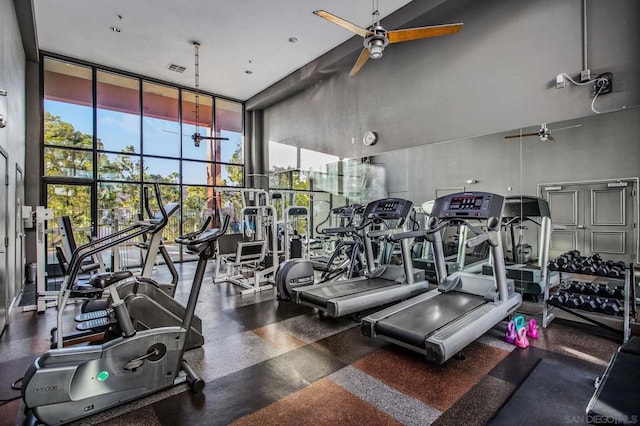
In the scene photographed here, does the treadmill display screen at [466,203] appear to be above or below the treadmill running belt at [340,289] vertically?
above

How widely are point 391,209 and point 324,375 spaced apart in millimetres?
2480

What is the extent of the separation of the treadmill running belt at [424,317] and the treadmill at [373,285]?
551mm

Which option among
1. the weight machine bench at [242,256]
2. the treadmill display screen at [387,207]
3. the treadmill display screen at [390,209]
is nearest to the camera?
the treadmill display screen at [390,209]

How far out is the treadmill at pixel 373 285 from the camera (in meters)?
3.77

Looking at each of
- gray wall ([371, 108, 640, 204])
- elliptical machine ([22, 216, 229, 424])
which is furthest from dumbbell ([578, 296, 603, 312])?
elliptical machine ([22, 216, 229, 424])

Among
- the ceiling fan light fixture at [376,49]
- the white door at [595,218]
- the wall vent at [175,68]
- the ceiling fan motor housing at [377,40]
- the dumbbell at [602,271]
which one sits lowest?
the dumbbell at [602,271]

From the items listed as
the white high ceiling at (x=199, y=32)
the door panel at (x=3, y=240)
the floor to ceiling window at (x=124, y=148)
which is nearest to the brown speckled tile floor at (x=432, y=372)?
the door panel at (x=3, y=240)

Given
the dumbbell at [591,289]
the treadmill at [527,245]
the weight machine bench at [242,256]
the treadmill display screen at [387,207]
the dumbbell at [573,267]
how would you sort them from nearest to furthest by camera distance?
the dumbbell at [573,267] < the dumbbell at [591,289] < the treadmill at [527,245] < the treadmill display screen at [387,207] < the weight machine bench at [242,256]

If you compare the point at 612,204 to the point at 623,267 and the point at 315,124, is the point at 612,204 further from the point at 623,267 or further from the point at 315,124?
the point at 315,124

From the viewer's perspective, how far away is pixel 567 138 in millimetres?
4105

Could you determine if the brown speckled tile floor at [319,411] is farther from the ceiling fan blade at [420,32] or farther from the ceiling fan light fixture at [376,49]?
the ceiling fan blade at [420,32]

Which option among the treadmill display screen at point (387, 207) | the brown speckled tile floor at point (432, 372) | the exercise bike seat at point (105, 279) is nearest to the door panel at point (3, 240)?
the exercise bike seat at point (105, 279)

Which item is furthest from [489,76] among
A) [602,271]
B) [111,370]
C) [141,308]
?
[111,370]

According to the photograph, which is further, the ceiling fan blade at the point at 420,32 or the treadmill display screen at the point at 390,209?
the treadmill display screen at the point at 390,209
